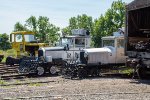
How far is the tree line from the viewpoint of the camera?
69.6m

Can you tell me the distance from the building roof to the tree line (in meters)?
26.9

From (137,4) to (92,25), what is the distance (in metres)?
76.7

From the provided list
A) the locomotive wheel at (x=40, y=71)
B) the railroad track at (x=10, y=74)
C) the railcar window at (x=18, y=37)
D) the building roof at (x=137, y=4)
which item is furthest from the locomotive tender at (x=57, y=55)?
the railcar window at (x=18, y=37)

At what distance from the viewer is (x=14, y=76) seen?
71.8ft

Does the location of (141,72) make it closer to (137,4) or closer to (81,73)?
(81,73)

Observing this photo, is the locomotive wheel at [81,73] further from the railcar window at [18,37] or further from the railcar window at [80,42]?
the railcar window at [18,37]

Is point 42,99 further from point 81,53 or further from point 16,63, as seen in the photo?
point 16,63

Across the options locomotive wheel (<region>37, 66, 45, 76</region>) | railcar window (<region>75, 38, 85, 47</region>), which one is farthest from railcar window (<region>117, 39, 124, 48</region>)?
locomotive wheel (<region>37, 66, 45, 76</region>)

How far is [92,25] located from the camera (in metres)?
96.7

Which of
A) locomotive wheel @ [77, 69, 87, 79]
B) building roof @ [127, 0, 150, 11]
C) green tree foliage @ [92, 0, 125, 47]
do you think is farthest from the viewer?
green tree foliage @ [92, 0, 125, 47]

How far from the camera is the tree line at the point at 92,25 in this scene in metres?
69.6

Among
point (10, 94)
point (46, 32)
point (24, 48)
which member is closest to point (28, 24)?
point (46, 32)

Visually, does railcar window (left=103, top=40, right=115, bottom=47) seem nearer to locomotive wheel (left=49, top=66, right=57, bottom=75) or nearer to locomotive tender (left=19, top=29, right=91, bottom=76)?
locomotive tender (left=19, top=29, right=91, bottom=76)

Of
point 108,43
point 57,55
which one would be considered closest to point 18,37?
point 57,55
